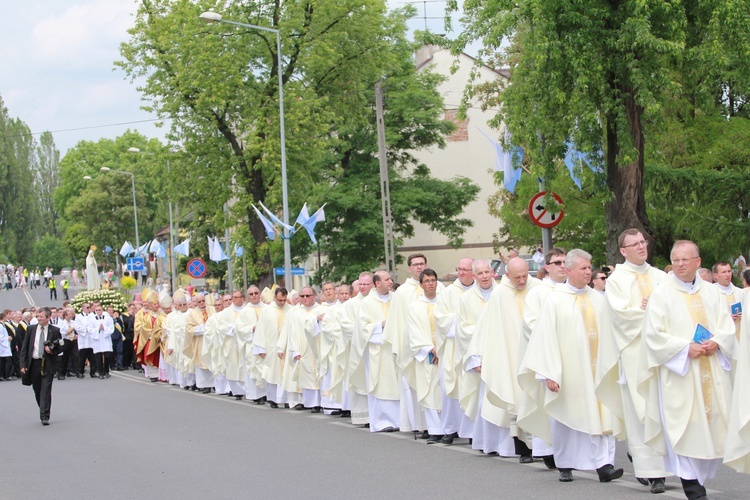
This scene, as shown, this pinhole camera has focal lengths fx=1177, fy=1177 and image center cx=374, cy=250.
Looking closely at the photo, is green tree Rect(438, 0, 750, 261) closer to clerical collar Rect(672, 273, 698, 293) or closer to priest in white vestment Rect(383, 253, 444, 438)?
priest in white vestment Rect(383, 253, 444, 438)

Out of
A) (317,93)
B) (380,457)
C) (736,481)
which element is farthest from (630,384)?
(317,93)

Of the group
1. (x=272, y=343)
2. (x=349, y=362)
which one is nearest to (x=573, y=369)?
(x=349, y=362)

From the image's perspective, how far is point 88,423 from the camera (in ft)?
55.2

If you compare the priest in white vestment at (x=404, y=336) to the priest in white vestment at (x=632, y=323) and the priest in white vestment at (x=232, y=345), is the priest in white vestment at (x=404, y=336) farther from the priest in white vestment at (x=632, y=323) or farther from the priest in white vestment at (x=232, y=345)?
the priest in white vestment at (x=232, y=345)

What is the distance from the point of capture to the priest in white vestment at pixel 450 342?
1240 cm

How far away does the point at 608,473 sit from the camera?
9.38 metres

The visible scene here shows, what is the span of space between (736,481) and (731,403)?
5.08ft

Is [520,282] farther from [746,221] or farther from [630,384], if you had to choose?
[746,221]

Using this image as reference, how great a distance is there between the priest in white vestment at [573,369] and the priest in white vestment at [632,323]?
34 centimetres

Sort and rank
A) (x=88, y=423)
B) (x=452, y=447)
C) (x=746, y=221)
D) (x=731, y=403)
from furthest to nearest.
→ (x=746, y=221) → (x=88, y=423) → (x=452, y=447) → (x=731, y=403)

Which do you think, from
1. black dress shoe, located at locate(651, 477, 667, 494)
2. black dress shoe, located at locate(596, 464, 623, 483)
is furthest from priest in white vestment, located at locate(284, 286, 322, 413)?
black dress shoe, located at locate(651, 477, 667, 494)

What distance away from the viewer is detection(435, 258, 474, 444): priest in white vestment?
488 inches

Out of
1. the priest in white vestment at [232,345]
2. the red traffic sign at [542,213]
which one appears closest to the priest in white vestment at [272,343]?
the priest in white vestment at [232,345]

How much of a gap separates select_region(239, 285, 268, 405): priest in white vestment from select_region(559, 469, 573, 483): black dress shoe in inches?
412
